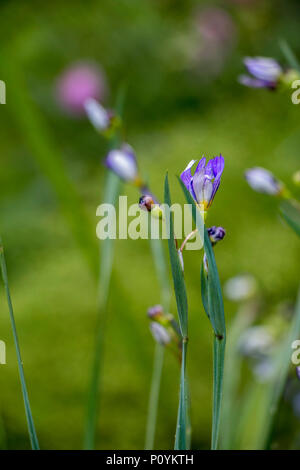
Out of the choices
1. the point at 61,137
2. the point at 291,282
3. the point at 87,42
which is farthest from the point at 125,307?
the point at 87,42

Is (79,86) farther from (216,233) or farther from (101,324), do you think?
(216,233)

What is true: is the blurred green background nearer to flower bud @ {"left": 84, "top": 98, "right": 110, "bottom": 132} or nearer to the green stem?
flower bud @ {"left": 84, "top": 98, "right": 110, "bottom": 132}

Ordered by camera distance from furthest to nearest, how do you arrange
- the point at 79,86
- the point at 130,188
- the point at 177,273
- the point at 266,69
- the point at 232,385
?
the point at 79,86 < the point at 130,188 < the point at 232,385 < the point at 266,69 < the point at 177,273

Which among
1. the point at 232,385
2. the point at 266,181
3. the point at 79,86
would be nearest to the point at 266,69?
the point at 266,181

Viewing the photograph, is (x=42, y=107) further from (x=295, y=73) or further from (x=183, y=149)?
(x=295, y=73)

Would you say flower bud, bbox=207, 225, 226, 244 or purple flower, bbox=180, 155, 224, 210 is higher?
purple flower, bbox=180, 155, 224, 210

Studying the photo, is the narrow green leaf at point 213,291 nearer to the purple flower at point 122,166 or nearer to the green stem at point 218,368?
the green stem at point 218,368

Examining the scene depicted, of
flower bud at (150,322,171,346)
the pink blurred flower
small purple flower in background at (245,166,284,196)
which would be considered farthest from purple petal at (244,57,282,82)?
the pink blurred flower

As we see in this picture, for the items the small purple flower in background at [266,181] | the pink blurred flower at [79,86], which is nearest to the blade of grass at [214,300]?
the small purple flower in background at [266,181]
